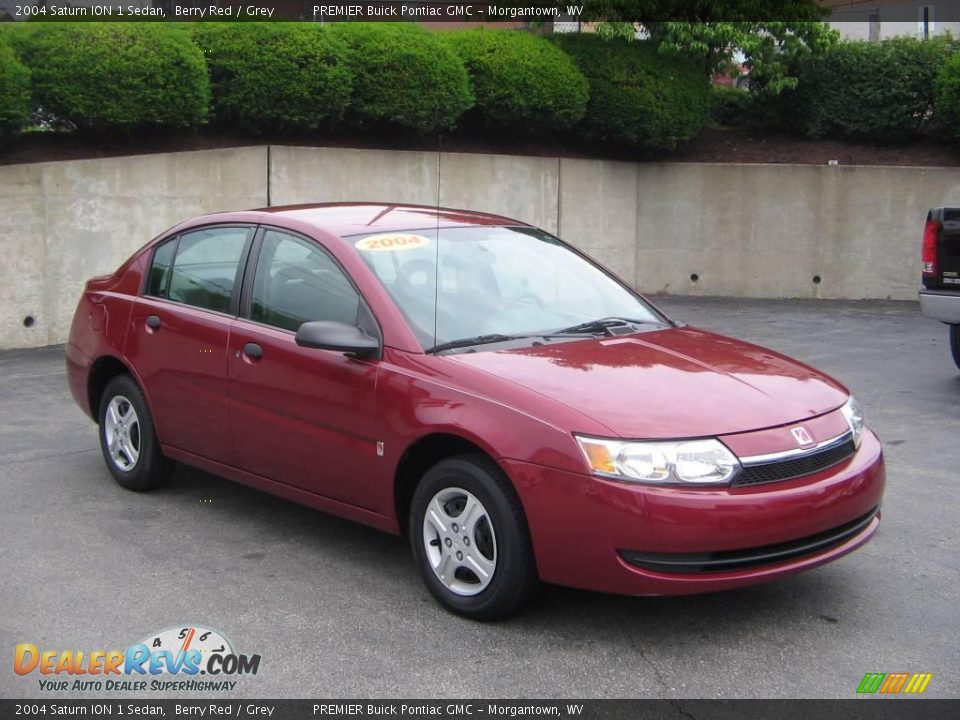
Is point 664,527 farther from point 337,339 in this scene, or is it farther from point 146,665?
point 146,665

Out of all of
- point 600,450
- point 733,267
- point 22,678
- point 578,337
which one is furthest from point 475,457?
point 733,267

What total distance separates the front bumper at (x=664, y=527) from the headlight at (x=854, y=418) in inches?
16.6

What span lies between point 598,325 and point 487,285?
21.5 inches

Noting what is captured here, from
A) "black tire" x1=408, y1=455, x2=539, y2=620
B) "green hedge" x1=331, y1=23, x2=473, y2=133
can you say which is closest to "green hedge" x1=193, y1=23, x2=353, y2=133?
"green hedge" x1=331, y1=23, x2=473, y2=133

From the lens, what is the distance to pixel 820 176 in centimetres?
1555

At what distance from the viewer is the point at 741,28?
52.6 feet

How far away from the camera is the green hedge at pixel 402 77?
13672mm

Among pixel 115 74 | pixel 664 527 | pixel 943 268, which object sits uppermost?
pixel 115 74

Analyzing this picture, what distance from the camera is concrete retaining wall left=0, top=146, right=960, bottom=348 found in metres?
12.3

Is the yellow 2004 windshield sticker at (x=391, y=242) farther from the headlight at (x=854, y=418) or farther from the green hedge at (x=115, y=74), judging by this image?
the green hedge at (x=115, y=74)

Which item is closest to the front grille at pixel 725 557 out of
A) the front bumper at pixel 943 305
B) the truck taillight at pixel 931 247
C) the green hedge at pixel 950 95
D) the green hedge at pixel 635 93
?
the front bumper at pixel 943 305

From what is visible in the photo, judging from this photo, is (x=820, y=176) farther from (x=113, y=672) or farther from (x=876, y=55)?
(x=113, y=672)
